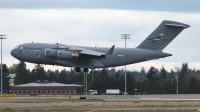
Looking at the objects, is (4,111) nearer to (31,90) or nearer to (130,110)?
(130,110)

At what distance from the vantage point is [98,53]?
235 feet

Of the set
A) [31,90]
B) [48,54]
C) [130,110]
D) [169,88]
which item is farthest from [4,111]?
[31,90]

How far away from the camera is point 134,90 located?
144625mm

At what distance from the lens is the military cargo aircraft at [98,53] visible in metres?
70.8

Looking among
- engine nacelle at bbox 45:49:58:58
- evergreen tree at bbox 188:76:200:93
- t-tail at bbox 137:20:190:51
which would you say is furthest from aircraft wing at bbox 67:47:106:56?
evergreen tree at bbox 188:76:200:93

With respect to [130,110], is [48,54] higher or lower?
higher

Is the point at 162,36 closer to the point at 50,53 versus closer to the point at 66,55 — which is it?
the point at 66,55

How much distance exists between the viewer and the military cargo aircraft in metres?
70.8

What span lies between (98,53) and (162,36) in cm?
908

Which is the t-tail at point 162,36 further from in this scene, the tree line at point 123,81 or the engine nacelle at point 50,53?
the tree line at point 123,81

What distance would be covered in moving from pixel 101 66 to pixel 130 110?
75.7 feet

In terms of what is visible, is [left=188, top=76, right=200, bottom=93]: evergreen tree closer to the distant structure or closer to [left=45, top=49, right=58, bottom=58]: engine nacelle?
the distant structure

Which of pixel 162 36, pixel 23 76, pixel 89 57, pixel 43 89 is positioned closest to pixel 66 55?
pixel 89 57

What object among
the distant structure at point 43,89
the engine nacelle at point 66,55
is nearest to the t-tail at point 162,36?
the engine nacelle at point 66,55
